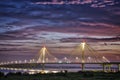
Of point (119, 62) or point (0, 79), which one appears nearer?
point (0, 79)

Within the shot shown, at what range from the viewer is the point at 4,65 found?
178 m

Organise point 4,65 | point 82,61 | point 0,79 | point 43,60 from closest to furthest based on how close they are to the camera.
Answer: point 0,79
point 82,61
point 43,60
point 4,65

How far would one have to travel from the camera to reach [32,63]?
545 feet

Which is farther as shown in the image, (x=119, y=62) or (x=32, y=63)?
(x=32, y=63)

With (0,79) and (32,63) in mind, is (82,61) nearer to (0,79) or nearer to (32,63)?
(32,63)

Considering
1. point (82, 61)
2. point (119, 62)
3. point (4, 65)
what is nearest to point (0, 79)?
point (82, 61)

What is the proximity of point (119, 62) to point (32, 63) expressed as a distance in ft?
145

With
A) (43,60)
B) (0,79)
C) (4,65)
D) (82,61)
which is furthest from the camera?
(4,65)

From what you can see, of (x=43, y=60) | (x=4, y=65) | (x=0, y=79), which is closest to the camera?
(x=0, y=79)

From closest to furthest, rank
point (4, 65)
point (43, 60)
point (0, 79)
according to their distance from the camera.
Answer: point (0, 79)
point (43, 60)
point (4, 65)

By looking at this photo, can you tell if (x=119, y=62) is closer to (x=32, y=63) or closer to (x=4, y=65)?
(x=32, y=63)

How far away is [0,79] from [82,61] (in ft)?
321

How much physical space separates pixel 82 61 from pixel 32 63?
3089 centimetres

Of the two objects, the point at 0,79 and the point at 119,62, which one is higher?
the point at 0,79
